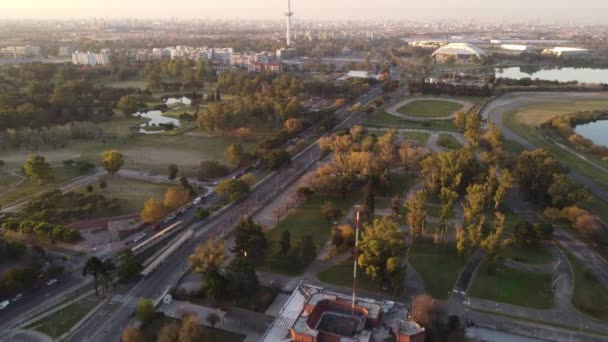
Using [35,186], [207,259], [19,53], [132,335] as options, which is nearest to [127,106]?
[35,186]

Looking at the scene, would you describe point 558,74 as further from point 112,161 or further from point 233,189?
point 112,161

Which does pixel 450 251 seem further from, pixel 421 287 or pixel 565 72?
pixel 565 72

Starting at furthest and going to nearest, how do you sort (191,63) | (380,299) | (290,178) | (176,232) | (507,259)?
(191,63) → (290,178) → (176,232) → (507,259) → (380,299)

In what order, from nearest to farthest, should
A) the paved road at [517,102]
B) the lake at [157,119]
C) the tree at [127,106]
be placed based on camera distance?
the paved road at [517,102]
the lake at [157,119]
the tree at [127,106]

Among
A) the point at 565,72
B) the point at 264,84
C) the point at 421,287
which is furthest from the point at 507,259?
the point at 565,72

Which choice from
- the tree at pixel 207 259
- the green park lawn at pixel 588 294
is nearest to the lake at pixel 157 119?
the tree at pixel 207 259

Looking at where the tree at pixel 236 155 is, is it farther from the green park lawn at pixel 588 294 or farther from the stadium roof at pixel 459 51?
the stadium roof at pixel 459 51
